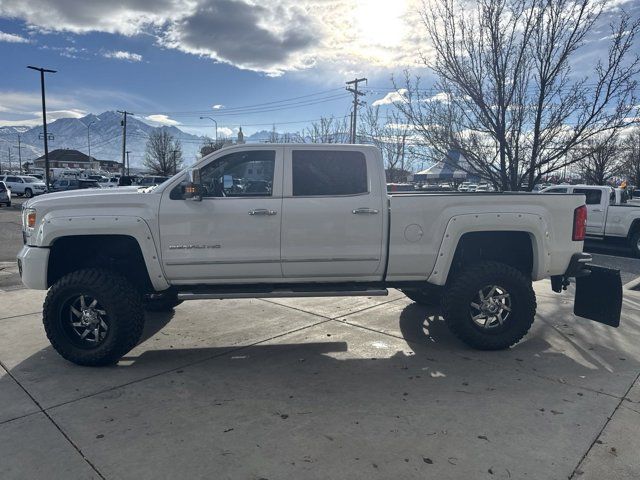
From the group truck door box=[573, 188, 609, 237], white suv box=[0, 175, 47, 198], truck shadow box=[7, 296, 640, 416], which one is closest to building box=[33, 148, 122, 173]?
white suv box=[0, 175, 47, 198]

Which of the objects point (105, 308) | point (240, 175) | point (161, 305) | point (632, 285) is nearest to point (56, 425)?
point (105, 308)

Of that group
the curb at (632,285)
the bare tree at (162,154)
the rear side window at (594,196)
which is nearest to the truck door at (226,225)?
the curb at (632,285)

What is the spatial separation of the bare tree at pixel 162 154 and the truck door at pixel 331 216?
59.7 metres

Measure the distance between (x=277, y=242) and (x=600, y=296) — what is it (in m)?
3.69

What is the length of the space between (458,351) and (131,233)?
3.46 meters

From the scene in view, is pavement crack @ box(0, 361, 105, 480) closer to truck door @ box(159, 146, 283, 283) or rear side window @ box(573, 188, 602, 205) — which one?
truck door @ box(159, 146, 283, 283)

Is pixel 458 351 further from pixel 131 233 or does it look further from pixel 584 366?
pixel 131 233

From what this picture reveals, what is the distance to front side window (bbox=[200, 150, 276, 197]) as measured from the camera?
4.50 metres

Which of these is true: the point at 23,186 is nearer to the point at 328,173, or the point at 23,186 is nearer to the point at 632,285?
the point at 328,173

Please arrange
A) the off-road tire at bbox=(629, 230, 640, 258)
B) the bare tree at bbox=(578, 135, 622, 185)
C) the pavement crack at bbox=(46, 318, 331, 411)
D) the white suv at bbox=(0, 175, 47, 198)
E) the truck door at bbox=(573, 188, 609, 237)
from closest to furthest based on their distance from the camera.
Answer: the pavement crack at bbox=(46, 318, 331, 411) → the bare tree at bbox=(578, 135, 622, 185) → the off-road tire at bbox=(629, 230, 640, 258) → the truck door at bbox=(573, 188, 609, 237) → the white suv at bbox=(0, 175, 47, 198)

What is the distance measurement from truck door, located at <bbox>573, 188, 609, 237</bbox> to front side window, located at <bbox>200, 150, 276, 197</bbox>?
11.7 m

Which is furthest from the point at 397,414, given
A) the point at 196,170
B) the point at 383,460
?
→ the point at 196,170

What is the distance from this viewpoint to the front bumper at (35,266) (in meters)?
4.29

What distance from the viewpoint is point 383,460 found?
288 centimetres
